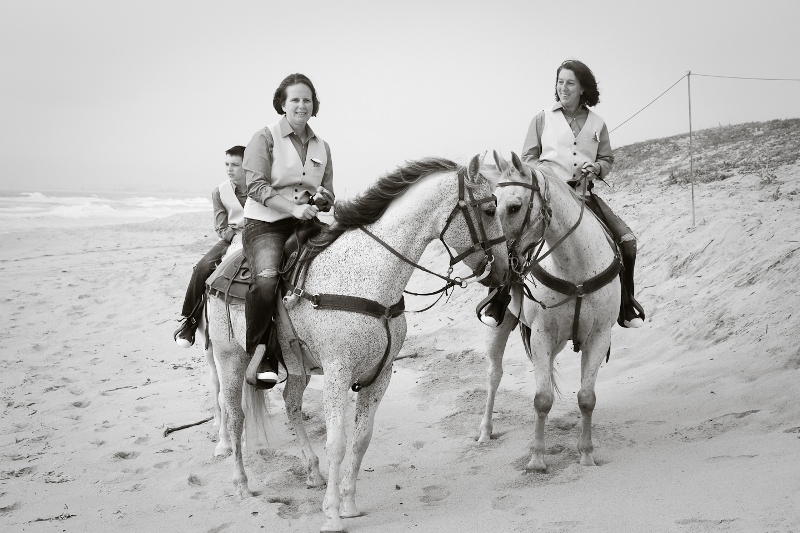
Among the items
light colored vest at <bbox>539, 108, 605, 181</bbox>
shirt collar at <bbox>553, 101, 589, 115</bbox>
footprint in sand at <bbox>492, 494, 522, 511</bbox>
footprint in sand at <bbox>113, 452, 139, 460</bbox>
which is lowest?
footprint in sand at <bbox>113, 452, 139, 460</bbox>

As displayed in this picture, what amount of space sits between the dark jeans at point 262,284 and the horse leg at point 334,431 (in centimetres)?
62

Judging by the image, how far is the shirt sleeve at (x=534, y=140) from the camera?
6.05 meters

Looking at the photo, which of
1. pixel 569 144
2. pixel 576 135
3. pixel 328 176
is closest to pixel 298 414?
pixel 328 176

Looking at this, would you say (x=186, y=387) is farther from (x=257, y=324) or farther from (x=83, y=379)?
(x=257, y=324)

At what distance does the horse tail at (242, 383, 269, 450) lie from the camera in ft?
18.7

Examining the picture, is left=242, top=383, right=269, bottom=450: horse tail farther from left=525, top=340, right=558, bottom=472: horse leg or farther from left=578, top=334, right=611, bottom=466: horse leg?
left=578, top=334, right=611, bottom=466: horse leg

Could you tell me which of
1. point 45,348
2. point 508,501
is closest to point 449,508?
point 508,501

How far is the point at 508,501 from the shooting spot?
4723 mm

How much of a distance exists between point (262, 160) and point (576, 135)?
2.83 m

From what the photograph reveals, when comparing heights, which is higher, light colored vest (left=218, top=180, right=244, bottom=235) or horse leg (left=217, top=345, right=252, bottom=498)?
light colored vest (left=218, top=180, right=244, bottom=235)

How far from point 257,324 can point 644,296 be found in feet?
20.0

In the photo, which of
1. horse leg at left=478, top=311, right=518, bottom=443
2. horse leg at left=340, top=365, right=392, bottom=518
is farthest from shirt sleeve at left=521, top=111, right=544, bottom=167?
horse leg at left=340, top=365, right=392, bottom=518

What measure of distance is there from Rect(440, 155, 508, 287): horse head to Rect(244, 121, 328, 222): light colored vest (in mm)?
1259

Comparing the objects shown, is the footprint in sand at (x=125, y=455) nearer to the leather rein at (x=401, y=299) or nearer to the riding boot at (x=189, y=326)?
the riding boot at (x=189, y=326)
